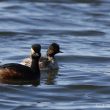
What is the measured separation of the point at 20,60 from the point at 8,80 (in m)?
2.30

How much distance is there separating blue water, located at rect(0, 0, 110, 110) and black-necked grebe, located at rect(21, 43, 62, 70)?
0.79 feet

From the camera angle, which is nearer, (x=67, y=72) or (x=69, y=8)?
(x=67, y=72)

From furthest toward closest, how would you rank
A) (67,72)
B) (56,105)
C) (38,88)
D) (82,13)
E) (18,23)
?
1. (82,13)
2. (18,23)
3. (67,72)
4. (38,88)
5. (56,105)

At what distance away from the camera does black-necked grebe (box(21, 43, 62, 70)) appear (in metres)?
21.0

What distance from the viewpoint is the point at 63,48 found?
23.6m

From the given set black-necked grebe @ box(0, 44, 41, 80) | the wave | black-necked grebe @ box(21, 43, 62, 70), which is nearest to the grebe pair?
black-necked grebe @ box(0, 44, 41, 80)

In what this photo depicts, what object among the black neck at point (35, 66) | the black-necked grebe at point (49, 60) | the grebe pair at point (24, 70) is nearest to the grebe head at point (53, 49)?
the black-necked grebe at point (49, 60)

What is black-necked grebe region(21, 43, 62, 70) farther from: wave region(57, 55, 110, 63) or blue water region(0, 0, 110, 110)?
wave region(57, 55, 110, 63)

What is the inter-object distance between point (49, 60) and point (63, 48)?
2030 millimetres

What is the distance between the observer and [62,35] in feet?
85.0

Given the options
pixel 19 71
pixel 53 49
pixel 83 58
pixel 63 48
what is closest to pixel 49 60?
pixel 53 49

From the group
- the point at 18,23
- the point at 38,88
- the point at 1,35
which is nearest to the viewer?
the point at 38,88

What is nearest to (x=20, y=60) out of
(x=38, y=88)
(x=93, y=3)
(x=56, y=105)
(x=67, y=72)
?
(x=67, y=72)

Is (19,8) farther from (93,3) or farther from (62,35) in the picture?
(62,35)
